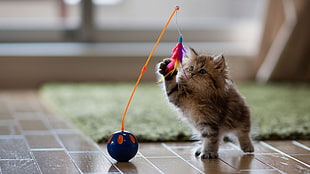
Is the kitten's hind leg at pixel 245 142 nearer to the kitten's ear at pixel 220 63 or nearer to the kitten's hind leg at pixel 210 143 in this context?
the kitten's hind leg at pixel 210 143

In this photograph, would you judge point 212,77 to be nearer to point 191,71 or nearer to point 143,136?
point 191,71

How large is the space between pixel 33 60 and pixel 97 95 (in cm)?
92

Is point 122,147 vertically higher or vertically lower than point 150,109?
higher

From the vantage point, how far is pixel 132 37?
551cm

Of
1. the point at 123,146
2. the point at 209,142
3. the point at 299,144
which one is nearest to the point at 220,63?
the point at 209,142

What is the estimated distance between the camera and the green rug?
111 inches

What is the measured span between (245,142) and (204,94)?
0.35 m

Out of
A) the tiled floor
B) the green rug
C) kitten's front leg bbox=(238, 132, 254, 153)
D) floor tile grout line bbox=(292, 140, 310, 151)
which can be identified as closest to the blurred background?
the green rug

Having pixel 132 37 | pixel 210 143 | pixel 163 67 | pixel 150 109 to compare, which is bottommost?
pixel 150 109

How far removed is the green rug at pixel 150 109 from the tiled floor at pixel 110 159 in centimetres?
12

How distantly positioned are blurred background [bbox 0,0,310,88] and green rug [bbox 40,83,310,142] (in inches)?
9.2

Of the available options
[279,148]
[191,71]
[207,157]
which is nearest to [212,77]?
[191,71]

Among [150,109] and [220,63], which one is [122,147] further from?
[150,109]

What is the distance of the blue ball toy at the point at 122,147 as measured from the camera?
2180 millimetres
